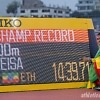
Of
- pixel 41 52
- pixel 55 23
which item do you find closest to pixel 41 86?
pixel 41 52

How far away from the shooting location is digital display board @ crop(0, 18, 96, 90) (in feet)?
14.5

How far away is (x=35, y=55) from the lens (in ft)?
14.7

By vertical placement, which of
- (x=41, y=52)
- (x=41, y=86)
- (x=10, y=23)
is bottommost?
(x=41, y=86)

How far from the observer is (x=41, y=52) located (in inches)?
178

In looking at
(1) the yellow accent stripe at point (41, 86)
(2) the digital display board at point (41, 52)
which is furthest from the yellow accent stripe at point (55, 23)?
(1) the yellow accent stripe at point (41, 86)

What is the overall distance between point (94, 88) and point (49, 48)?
1.94 feet

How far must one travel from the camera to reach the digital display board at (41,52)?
14.5 feet

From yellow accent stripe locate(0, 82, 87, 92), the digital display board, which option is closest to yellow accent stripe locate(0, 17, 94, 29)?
the digital display board

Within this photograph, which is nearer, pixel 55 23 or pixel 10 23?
pixel 10 23

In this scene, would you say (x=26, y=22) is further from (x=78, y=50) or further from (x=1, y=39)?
(x=78, y=50)

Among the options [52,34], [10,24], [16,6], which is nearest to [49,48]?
[52,34]

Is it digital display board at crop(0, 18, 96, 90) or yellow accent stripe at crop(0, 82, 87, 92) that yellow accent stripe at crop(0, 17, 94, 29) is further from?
yellow accent stripe at crop(0, 82, 87, 92)

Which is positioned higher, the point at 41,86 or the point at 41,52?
the point at 41,52

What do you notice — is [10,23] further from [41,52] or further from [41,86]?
[41,86]
